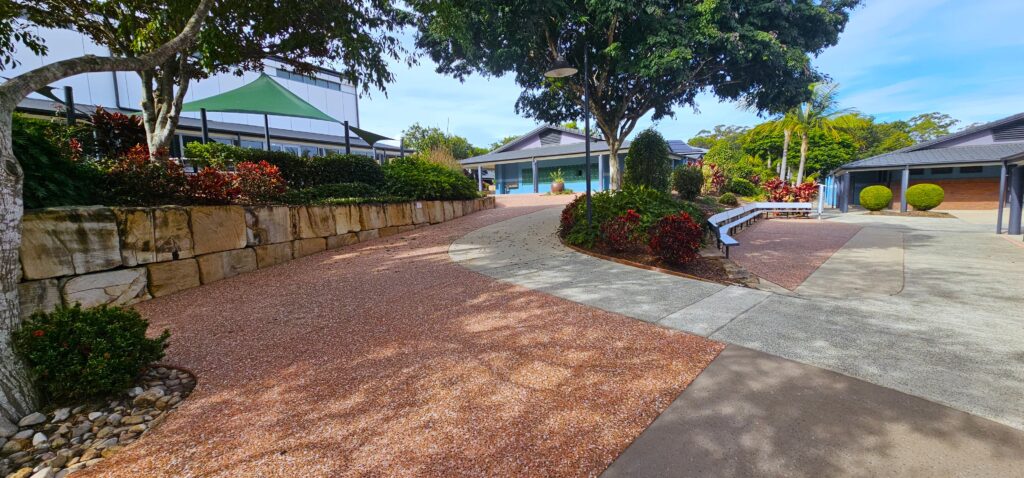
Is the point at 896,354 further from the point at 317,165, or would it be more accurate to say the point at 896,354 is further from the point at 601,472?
the point at 317,165

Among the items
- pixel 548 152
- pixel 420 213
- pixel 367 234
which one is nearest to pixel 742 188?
pixel 548 152

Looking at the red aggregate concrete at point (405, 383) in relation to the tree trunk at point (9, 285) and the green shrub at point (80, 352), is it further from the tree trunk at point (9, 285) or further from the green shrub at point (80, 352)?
the tree trunk at point (9, 285)

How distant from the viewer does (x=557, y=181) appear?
77.1 ft

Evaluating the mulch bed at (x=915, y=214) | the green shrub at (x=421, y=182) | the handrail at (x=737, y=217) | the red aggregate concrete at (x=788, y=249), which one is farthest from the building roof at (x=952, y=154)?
the green shrub at (x=421, y=182)

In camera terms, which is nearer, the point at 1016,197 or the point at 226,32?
the point at 226,32

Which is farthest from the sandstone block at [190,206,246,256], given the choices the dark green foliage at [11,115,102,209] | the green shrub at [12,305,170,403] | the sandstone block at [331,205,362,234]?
the green shrub at [12,305,170,403]

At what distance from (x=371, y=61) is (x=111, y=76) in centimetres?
1821

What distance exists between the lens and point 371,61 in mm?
7188

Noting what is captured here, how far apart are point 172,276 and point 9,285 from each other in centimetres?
302

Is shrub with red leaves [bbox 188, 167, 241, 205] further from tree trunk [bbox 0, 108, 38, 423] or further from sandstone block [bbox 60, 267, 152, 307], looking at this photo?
tree trunk [bbox 0, 108, 38, 423]

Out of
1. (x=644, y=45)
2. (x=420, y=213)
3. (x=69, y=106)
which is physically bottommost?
(x=420, y=213)

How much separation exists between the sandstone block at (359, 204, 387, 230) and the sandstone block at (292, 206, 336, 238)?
2.41 feet

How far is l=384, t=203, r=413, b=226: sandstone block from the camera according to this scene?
9.32m

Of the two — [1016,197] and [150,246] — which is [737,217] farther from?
[150,246]
